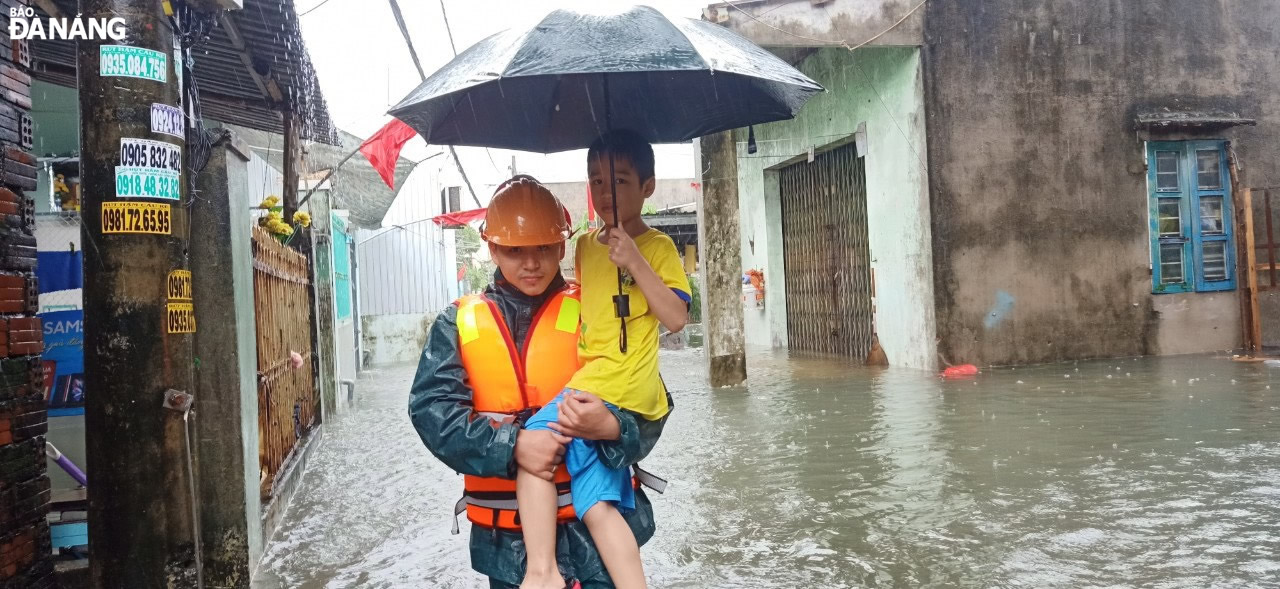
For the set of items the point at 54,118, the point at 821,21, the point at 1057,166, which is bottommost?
the point at 1057,166

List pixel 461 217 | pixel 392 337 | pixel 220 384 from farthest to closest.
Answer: pixel 461 217 → pixel 392 337 → pixel 220 384

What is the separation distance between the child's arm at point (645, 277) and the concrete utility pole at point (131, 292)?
1.82 meters

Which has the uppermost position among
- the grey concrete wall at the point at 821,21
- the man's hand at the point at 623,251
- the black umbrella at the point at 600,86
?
the grey concrete wall at the point at 821,21

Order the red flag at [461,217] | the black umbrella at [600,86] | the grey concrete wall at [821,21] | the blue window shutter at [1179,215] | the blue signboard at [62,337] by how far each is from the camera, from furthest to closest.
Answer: the red flag at [461,217]
the blue window shutter at [1179,215]
the grey concrete wall at [821,21]
the blue signboard at [62,337]
the black umbrella at [600,86]

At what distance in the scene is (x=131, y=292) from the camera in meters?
3.05

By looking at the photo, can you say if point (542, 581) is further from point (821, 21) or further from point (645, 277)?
point (821, 21)

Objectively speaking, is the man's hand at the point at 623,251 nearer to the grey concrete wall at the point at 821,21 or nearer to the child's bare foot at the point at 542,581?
the child's bare foot at the point at 542,581

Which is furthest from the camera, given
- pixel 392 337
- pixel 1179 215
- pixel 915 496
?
pixel 392 337

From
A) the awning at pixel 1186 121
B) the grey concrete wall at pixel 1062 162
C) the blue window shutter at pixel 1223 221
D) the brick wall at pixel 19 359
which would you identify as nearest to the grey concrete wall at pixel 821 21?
the grey concrete wall at pixel 1062 162

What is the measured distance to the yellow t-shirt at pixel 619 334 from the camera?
7.12 feet

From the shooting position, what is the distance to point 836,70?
12.5 meters

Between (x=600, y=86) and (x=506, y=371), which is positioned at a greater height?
(x=600, y=86)

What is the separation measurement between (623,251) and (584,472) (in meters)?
0.55

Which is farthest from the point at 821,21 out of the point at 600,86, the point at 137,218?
the point at 137,218
